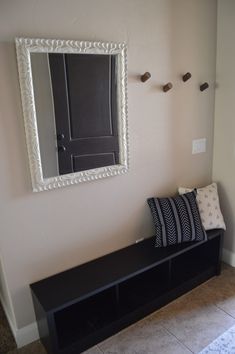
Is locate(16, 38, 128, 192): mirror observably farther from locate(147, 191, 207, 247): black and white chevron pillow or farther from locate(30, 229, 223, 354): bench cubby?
locate(30, 229, 223, 354): bench cubby

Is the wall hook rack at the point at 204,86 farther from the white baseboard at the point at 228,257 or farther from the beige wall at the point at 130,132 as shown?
the white baseboard at the point at 228,257

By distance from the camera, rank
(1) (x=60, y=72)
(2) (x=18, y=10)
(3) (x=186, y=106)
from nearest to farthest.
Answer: (2) (x=18, y=10)
(1) (x=60, y=72)
(3) (x=186, y=106)

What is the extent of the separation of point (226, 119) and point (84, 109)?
129cm

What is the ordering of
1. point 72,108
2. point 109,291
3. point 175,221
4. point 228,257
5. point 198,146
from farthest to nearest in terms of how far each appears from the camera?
1. point 228,257
2. point 198,146
3. point 175,221
4. point 109,291
5. point 72,108

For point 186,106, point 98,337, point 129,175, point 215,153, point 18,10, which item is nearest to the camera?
point 18,10

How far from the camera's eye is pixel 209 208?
7.55 ft

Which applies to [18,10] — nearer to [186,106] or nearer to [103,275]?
[186,106]

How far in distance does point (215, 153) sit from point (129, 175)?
0.94m

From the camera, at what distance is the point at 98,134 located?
1.84m

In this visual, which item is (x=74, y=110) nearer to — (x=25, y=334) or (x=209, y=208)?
(x=209, y=208)

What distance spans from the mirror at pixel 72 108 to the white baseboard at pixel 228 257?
54.9 inches

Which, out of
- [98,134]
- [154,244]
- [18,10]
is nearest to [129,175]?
[98,134]

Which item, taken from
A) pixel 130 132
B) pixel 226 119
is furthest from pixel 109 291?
pixel 226 119

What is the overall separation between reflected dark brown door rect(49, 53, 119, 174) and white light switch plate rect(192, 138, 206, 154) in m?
0.82
